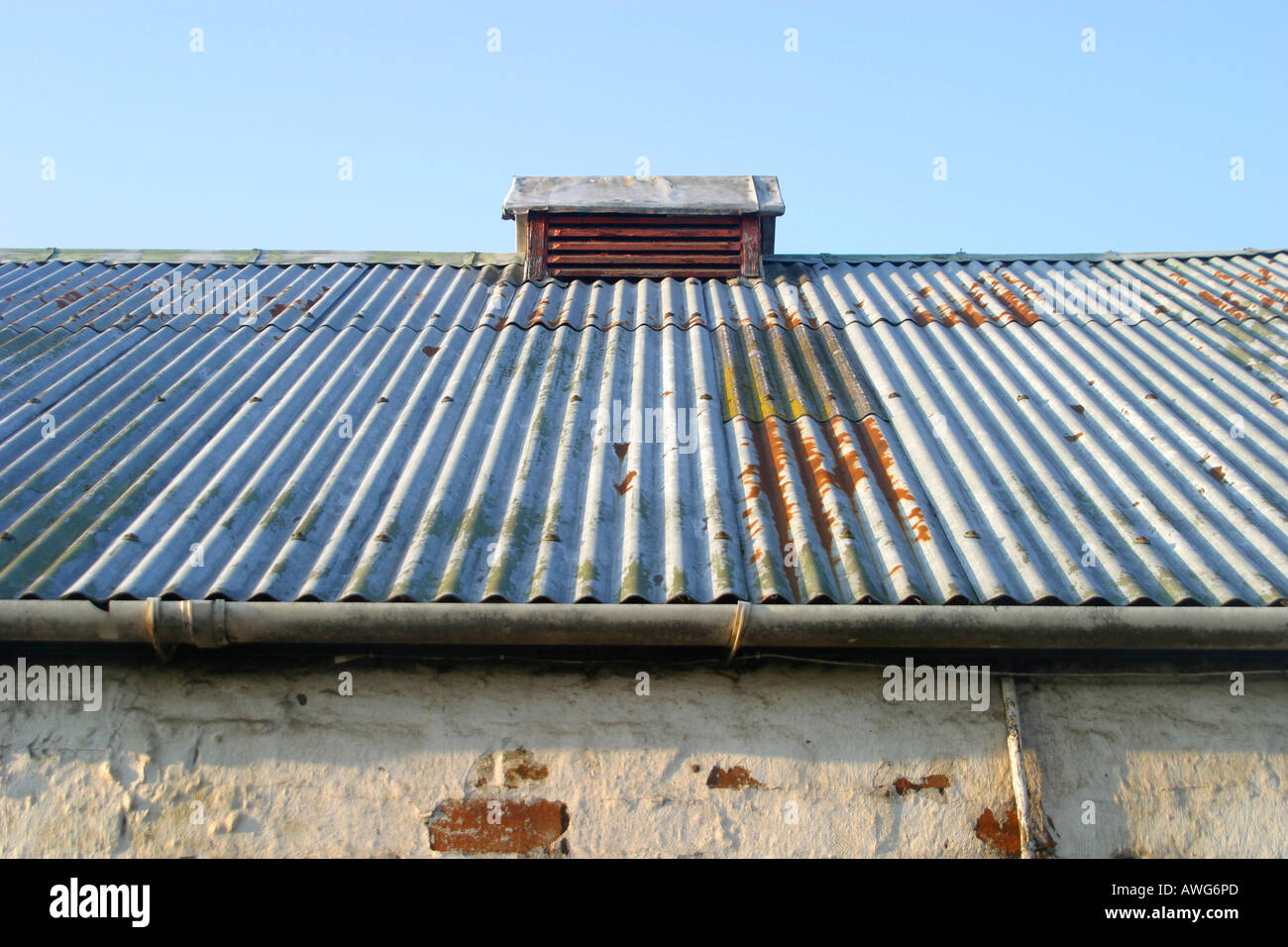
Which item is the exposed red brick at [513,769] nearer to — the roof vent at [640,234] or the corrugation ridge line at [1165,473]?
the corrugation ridge line at [1165,473]

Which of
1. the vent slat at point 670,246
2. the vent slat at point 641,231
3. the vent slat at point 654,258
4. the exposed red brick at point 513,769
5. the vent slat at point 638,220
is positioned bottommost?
the exposed red brick at point 513,769

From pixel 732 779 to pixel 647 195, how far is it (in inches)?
197

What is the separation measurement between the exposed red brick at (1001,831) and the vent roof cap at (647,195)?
15.4 feet

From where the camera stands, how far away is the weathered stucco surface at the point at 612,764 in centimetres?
292

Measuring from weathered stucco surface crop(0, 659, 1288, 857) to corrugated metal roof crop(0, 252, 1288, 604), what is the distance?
32cm

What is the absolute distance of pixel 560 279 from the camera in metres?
6.43

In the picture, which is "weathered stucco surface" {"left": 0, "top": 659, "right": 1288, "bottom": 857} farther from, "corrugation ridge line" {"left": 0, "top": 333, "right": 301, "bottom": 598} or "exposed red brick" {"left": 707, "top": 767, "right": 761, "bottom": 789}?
"corrugation ridge line" {"left": 0, "top": 333, "right": 301, "bottom": 598}

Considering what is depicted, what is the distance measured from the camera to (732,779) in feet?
9.67

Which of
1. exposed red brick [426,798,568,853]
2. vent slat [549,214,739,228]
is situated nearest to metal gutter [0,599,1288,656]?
exposed red brick [426,798,568,853]

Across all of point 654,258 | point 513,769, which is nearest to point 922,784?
point 513,769

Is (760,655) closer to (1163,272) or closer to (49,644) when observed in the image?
(49,644)

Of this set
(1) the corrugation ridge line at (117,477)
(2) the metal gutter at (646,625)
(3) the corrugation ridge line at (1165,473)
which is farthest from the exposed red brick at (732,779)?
(1) the corrugation ridge line at (117,477)

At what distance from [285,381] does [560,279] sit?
2246mm
